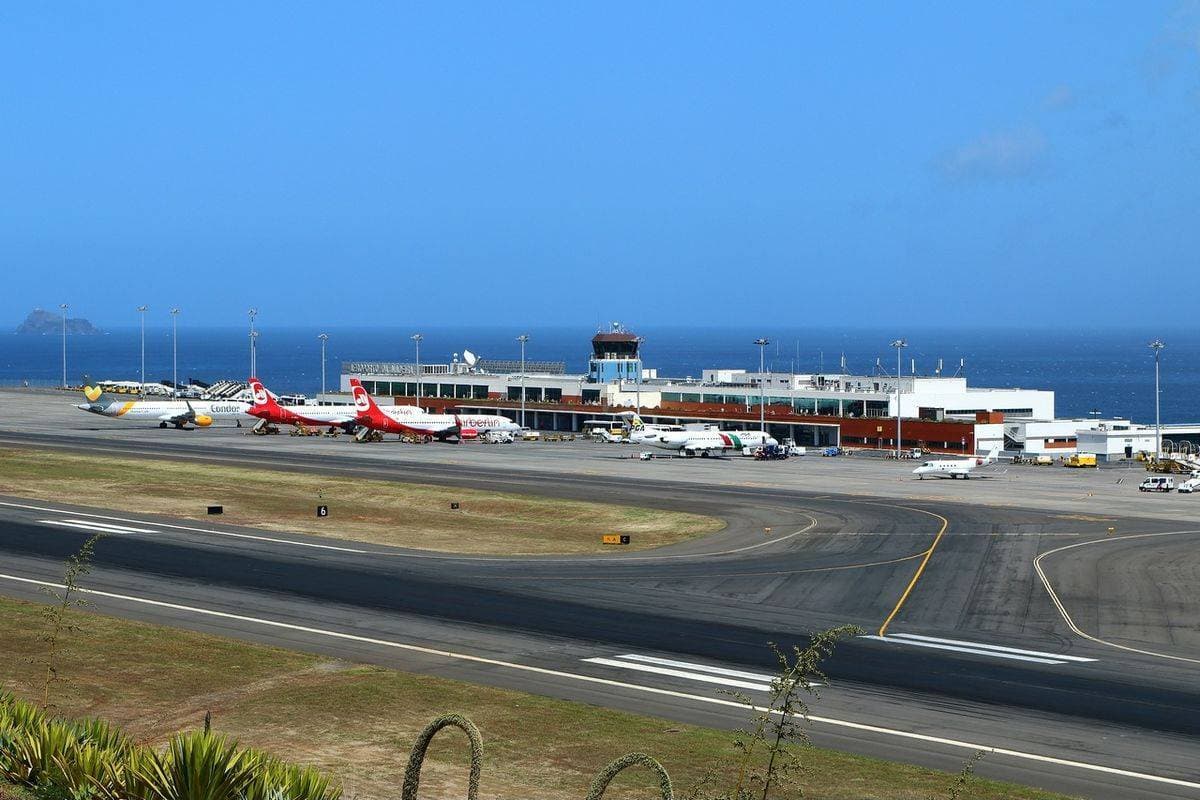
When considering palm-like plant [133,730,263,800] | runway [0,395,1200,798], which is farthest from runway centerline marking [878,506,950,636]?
palm-like plant [133,730,263,800]

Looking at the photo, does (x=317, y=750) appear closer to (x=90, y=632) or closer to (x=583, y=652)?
(x=583, y=652)

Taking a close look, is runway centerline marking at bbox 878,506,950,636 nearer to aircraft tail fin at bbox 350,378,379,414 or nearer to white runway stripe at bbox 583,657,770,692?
white runway stripe at bbox 583,657,770,692

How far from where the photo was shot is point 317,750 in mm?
29016

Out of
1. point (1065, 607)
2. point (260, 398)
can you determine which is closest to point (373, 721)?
point (1065, 607)

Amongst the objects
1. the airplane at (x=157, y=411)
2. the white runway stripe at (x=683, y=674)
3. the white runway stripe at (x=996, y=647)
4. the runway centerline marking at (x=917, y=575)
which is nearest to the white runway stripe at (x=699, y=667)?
the white runway stripe at (x=683, y=674)

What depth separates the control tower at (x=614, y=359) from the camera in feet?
593

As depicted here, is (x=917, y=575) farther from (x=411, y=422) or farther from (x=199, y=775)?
(x=411, y=422)

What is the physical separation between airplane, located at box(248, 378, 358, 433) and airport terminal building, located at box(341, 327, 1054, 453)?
105ft

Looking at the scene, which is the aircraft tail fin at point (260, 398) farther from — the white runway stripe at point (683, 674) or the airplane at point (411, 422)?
the white runway stripe at point (683, 674)

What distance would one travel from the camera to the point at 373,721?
1239 inches

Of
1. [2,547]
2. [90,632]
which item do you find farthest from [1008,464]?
[90,632]

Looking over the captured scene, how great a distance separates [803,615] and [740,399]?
4802 inches

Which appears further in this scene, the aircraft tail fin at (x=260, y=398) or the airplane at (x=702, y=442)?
the aircraft tail fin at (x=260, y=398)

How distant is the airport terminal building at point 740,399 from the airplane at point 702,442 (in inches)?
451
